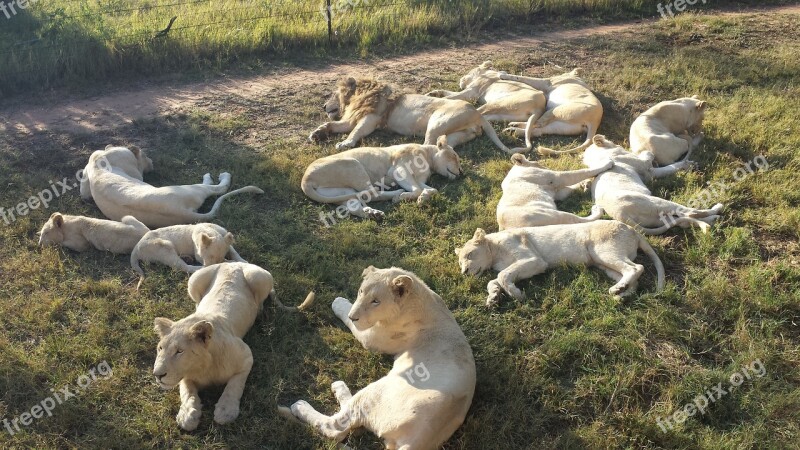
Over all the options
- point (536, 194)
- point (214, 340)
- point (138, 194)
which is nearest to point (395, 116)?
point (536, 194)

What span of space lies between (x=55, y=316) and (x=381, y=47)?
769 cm

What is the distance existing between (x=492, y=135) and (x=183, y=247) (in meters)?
3.96

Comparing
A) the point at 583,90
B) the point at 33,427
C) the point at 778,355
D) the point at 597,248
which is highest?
the point at 583,90

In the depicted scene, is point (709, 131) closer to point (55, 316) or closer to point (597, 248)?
point (597, 248)

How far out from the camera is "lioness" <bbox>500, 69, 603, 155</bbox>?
25.8 ft

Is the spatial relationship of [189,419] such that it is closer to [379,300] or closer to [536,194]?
[379,300]

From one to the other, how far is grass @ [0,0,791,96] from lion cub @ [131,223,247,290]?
216 inches

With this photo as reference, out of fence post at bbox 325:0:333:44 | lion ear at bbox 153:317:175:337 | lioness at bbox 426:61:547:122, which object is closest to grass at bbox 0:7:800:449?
lion ear at bbox 153:317:175:337

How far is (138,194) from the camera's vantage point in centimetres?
635

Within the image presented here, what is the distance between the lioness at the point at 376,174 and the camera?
6.86 meters

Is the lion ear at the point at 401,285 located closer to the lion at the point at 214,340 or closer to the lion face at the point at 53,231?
the lion at the point at 214,340

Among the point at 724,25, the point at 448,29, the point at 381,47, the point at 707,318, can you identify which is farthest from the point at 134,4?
the point at 707,318

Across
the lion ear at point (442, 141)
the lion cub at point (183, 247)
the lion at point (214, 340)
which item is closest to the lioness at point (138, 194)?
the lion cub at point (183, 247)

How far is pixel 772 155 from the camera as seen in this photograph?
707 centimetres
